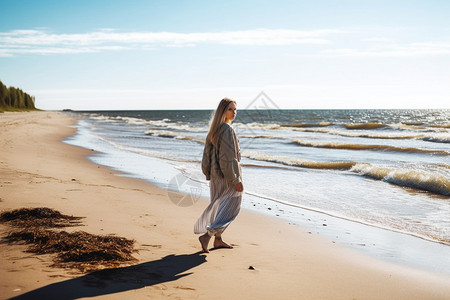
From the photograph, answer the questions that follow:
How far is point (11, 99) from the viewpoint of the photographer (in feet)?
298

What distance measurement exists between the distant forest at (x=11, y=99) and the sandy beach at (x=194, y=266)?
274ft

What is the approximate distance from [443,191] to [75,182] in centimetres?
875

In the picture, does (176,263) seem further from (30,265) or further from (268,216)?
(268,216)

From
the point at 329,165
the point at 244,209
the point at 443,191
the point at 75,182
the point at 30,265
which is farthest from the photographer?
the point at 329,165

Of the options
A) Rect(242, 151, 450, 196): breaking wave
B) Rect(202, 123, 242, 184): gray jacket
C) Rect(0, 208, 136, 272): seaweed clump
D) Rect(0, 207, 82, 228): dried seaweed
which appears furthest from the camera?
Rect(242, 151, 450, 196): breaking wave

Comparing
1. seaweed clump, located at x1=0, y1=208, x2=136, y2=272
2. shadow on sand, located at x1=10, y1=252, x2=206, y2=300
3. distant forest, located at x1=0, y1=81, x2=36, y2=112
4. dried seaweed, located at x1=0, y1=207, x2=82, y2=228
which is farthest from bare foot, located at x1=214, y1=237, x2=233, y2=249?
distant forest, located at x1=0, y1=81, x2=36, y2=112

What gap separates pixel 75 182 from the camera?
8.58 m

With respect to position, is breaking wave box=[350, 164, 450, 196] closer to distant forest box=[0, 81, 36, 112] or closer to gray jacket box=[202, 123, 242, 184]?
gray jacket box=[202, 123, 242, 184]

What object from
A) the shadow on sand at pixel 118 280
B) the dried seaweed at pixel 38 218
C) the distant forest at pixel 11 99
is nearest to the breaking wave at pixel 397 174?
the shadow on sand at pixel 118 280

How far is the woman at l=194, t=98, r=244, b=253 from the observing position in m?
4.55

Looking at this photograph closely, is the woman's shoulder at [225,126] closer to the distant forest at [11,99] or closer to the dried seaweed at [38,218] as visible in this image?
the dried seaweed at [38,218]

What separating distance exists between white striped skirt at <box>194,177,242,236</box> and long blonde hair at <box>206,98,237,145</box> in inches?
20.0

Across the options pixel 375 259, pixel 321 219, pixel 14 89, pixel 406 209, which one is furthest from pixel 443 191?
pixel 14 89

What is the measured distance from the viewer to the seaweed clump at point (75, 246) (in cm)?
393
